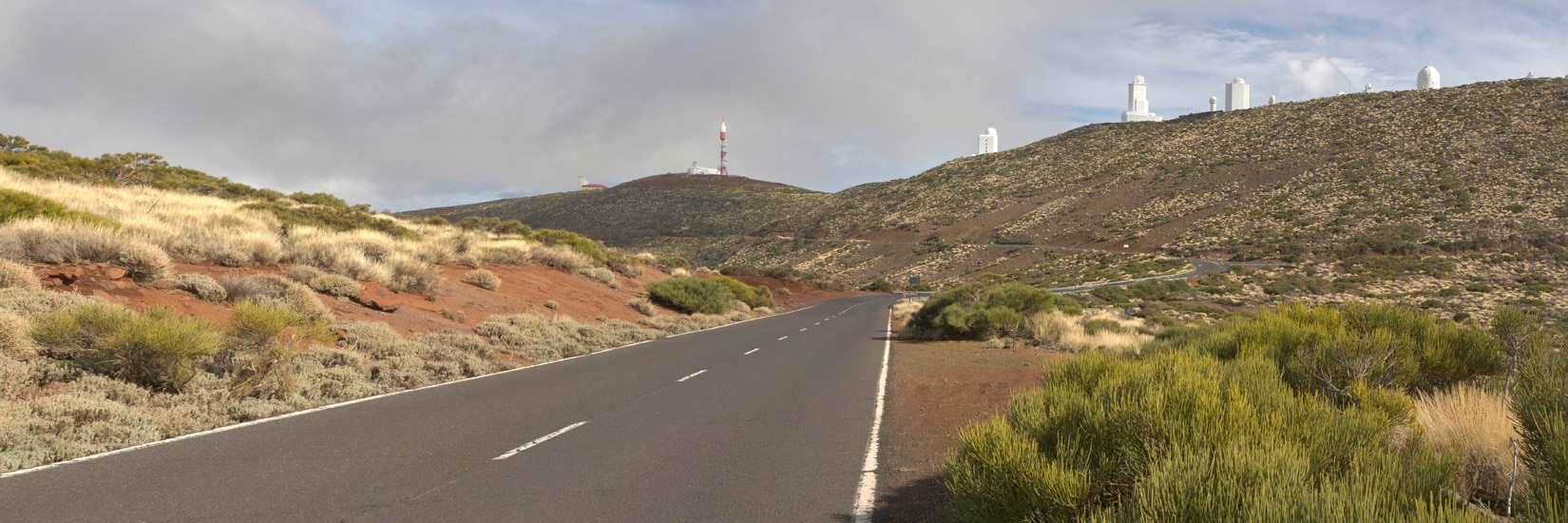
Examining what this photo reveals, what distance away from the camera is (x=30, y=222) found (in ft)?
46.3

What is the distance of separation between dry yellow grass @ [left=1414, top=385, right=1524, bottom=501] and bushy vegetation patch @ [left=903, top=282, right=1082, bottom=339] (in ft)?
51.5

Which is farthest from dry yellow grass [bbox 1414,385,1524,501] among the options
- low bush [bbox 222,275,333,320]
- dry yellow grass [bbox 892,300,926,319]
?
dry yellow grass [bbox 892,300,926,319]

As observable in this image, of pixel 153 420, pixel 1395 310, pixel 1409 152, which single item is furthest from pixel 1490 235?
pixel 153 420

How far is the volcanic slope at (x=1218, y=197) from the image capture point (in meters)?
54.4

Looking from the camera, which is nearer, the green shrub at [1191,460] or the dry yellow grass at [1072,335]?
the green shrub at [1191,460]

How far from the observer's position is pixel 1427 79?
8288 centimetres

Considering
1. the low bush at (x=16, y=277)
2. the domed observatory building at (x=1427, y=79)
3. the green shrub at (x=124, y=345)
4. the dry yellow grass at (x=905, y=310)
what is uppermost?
the domed observatory building at (x=1427, y=79)

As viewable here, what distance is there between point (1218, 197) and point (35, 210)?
71745 millimetres

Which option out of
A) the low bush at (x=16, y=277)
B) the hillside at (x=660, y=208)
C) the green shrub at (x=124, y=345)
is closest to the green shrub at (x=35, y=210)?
the low bush at (x=16, y=277)

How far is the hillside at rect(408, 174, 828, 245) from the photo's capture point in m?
104

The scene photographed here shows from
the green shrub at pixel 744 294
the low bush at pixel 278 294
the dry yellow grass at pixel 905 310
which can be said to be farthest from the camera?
the green shrub at pixel 744 294

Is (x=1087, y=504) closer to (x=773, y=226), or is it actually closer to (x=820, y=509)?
(x=820, y=509)

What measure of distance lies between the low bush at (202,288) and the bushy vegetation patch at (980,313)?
15.8 metres

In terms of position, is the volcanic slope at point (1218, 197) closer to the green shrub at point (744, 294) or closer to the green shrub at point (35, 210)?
the green shrub at point (744, 294)
